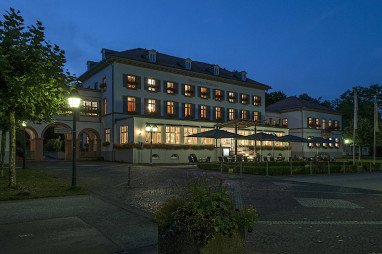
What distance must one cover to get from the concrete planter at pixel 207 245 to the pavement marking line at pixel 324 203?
5.58 meters

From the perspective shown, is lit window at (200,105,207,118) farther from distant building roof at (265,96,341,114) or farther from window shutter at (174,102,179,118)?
distant building roof at (265,96,341,114)

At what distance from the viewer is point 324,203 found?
8.70 metres

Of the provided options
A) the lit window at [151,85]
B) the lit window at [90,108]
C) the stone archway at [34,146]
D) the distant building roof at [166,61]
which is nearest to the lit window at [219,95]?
the distant building roof at [166,61]

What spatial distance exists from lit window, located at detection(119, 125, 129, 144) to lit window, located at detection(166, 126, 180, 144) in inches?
175

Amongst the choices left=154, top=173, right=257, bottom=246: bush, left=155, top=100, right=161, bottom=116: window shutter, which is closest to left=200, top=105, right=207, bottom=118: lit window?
left=155, top=100, right=161, bottom=116: window shutter

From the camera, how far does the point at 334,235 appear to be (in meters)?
Result: 5.32

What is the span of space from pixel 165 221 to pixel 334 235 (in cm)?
350

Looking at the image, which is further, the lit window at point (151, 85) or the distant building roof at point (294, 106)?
the distant building roof at point (294, 106)

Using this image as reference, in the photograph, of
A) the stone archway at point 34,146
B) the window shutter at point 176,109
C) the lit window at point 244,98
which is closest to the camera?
the stone archway at point 34,146

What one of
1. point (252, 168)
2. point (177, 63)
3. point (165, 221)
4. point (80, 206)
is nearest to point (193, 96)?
point (177, 63)

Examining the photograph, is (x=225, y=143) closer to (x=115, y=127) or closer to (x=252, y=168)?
(x=115, y=127)

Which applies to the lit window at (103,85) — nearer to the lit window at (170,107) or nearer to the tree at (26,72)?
the lit window at (170,107)

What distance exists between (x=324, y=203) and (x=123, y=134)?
1012 inches

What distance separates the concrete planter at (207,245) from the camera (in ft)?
10.8
